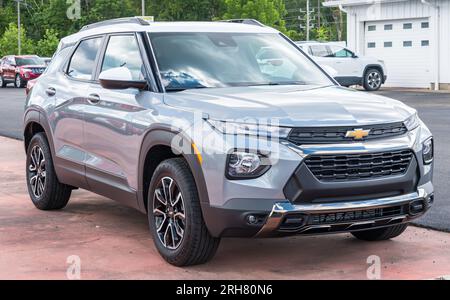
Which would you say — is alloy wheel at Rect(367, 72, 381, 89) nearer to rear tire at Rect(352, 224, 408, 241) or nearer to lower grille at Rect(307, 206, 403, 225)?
rear tire at Rect(352, 224, 408, 241)

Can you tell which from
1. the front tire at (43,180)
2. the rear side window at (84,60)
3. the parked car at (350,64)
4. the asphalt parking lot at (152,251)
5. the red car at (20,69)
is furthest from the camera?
the red car at (20,69)

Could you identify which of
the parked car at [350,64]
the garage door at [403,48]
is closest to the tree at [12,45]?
the garage door at [403,48]

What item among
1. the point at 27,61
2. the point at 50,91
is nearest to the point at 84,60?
the point at 50,91

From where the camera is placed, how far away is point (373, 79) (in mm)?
29031

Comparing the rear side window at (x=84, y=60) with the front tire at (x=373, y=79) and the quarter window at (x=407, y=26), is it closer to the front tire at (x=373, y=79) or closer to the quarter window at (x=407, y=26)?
the front tire at (x=373, y=79)

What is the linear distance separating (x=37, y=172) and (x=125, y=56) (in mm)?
2018

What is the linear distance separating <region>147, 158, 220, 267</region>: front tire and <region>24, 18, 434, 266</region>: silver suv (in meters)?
0.01

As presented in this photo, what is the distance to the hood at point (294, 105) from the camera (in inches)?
221

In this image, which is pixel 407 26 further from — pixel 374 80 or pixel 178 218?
pixel 178 218

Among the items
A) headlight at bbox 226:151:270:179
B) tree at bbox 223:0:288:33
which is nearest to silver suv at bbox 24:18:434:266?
headlight at bbox 226:151:270:179

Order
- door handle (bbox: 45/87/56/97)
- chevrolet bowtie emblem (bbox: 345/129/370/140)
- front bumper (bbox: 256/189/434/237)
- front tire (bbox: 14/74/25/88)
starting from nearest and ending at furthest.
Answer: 1. front bumper (bbox: 256/189/434/237)
2. chevrolet bowtie emblem (bbox: 345/129/370/140)
3. door handle (bbox: 45/87/56/97)
4. front tire (bbox: 14/74/25/88)

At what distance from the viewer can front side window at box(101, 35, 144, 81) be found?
6.82 meters

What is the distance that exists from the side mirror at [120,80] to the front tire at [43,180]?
74.7 inches
